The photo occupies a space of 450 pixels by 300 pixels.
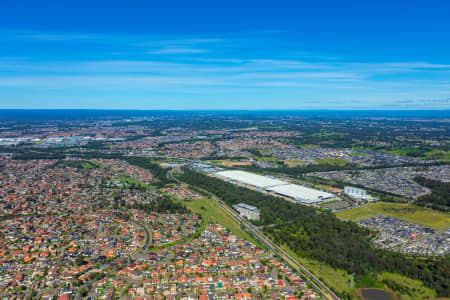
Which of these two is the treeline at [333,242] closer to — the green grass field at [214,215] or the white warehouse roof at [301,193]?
the green grass field at [214,215]

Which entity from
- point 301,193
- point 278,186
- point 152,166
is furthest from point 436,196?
point 152,166

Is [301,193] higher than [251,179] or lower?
lower

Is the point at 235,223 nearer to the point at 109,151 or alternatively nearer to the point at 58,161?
the point at 58,161

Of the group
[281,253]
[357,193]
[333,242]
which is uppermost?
[357,193]

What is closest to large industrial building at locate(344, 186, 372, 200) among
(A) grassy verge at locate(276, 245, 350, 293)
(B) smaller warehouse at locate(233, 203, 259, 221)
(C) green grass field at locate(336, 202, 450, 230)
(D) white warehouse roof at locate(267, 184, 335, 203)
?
(C) green grass field at locate(336, 202, 450, 230)

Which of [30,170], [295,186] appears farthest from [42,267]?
[30,170]

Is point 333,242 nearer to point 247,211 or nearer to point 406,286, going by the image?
point 406,286

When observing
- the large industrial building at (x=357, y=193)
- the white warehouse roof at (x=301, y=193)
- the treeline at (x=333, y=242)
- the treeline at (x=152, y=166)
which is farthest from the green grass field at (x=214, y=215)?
the large industrial building at (x=357, y=193)

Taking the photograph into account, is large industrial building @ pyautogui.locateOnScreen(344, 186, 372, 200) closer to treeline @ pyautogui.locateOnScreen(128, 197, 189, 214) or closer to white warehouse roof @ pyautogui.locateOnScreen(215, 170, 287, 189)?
white warehouse roof @ pyautogui.locateOnScreen(215, 170, 287, 189)
